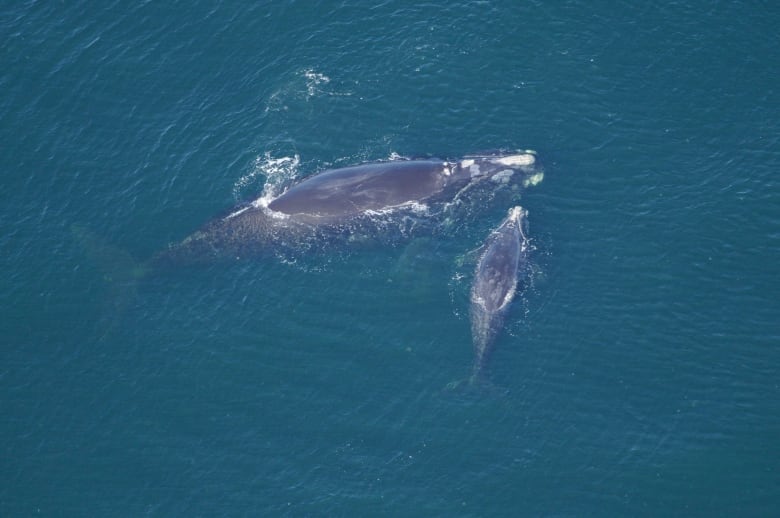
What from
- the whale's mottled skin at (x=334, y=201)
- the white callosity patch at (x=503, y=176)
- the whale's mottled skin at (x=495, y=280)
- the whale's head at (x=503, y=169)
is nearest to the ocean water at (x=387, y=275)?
the whale's mottled skin at (x=495, y=280)

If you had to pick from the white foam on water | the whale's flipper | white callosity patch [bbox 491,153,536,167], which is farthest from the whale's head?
the whale's flipper

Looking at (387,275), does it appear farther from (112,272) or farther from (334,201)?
(112,272)

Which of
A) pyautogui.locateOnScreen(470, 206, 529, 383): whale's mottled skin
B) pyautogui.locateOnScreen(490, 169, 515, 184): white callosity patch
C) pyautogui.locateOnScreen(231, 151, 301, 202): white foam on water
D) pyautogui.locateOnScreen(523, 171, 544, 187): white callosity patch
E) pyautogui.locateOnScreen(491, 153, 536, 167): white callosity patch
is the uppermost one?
pyautogui.locateOnScreen(231, 151, 301, 202): white foam on water

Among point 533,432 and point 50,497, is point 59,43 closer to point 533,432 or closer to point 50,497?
point 50,497

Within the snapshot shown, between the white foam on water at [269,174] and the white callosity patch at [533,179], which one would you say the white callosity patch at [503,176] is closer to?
the white callosity patch at [533,179]

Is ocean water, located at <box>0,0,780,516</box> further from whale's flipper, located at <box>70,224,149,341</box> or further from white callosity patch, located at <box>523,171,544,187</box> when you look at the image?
white callosity patch, located at <box>523,171,544,187</box>

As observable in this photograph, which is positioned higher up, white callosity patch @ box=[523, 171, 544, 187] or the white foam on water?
the white foam on water
